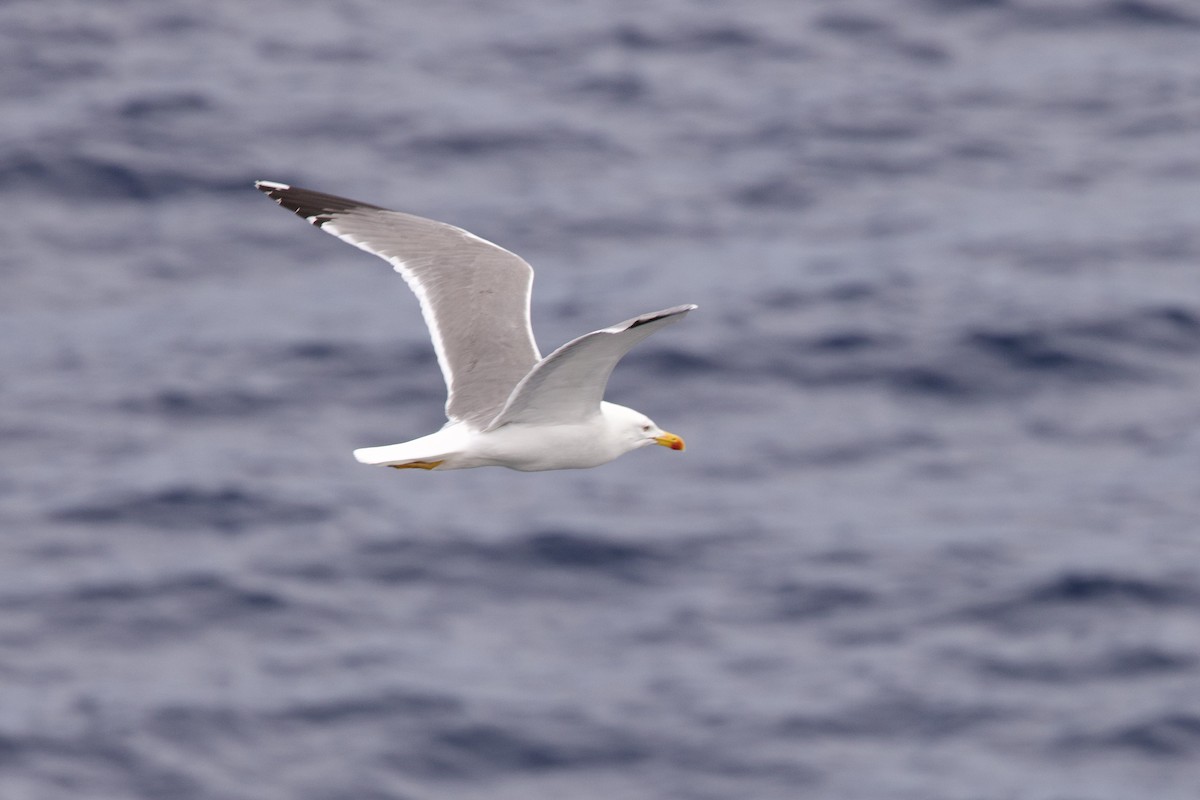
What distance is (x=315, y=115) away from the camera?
26797 millimetres

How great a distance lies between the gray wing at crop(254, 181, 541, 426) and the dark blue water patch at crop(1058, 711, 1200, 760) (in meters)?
7.62

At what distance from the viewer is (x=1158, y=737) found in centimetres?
1677

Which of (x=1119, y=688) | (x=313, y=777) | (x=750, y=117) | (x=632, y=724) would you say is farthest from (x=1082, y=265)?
(x=313, y=777)

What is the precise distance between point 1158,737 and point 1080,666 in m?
1.13

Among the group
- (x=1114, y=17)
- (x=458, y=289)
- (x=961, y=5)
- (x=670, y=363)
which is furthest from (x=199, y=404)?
(x=1114, y=17)

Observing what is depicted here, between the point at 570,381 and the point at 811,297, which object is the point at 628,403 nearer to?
the point at 811,297

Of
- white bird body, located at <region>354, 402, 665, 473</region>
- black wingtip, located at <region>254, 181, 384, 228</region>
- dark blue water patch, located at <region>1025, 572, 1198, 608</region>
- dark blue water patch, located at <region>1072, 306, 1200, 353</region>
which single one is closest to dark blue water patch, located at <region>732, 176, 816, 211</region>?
dark blue water patch, located at <region>1072, 306, 1200, 353</region>

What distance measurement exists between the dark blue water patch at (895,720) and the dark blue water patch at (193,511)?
5462 millimetres

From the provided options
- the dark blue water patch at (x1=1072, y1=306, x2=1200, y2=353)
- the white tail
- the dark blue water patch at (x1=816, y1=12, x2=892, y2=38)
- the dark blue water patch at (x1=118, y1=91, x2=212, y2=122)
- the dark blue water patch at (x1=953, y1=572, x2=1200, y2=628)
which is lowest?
the dark blue water patch at (x1=953, y1=572, x2=1200, y2=628)

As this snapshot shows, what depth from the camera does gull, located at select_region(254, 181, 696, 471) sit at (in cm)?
980

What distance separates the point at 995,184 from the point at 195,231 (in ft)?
31.2

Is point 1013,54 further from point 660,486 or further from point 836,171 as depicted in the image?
point 660,486

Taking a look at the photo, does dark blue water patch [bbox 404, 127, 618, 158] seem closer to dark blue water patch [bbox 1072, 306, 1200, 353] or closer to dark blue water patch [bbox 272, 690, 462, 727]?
dark blue water patch [bbox 1072, 306, 1200, 353]

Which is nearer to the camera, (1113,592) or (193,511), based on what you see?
(1113,592)
